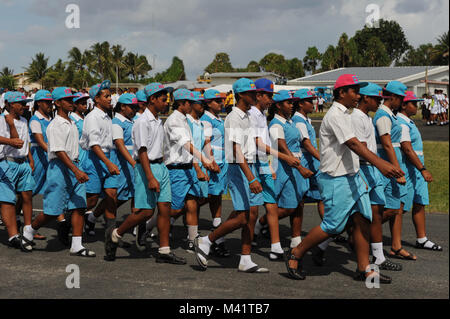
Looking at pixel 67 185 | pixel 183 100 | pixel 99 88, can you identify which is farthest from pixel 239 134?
pixel 99 88

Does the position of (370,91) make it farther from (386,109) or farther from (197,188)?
(197,188)

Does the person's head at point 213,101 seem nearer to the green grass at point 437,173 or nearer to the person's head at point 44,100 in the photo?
the person's head at point 44,100

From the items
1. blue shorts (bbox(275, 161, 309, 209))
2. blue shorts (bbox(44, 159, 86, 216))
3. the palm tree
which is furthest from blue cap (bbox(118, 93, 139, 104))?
the palm tree

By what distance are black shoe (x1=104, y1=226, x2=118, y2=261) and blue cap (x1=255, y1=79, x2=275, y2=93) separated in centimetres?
226

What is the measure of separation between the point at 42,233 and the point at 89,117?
6.38ft

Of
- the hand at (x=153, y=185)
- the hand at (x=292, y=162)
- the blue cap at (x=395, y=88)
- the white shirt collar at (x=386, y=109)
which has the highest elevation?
the blue cap at (x=395, y=88)

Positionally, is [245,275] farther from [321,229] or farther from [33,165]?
[33,165]

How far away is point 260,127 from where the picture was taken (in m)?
6.45

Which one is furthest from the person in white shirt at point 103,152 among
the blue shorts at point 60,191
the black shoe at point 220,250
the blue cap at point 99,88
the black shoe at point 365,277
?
the black shoe at point 365,277

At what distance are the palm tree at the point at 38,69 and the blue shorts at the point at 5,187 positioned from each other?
227 feet

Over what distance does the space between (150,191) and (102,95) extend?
177cm

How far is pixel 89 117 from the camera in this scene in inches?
277

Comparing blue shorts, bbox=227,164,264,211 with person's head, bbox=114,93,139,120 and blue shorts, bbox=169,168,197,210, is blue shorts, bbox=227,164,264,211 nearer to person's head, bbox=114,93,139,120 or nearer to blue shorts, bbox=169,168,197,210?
blue shorts, bbox=169,168,197,210

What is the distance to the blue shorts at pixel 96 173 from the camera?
24.0ft
